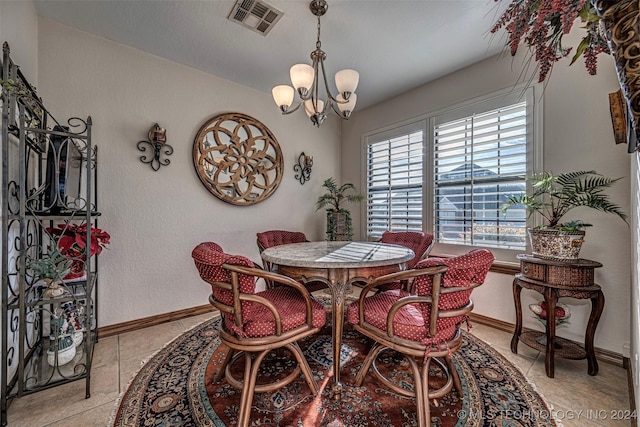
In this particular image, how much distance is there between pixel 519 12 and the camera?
2.82 ft

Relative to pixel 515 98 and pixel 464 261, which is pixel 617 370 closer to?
pixel 464 261

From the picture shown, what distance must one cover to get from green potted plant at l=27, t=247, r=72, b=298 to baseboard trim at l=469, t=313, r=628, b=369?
3.52m

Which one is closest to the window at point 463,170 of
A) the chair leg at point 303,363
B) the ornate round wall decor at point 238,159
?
the ornate round wall decor at point 238,159

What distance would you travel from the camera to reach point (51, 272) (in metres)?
1.59

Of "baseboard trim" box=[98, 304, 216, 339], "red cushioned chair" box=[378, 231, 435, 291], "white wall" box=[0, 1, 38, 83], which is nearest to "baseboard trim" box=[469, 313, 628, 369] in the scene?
"red cushioned chair" box=[378, 231, 435, 291]

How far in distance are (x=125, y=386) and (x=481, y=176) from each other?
351 centimetres

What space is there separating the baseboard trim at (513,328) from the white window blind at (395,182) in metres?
1.15

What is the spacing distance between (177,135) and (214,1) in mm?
1349

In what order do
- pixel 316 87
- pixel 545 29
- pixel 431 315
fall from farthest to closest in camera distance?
pixel 316 87, pixel 431 315, pixel 545 29

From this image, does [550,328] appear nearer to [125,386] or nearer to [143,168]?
[125,386]

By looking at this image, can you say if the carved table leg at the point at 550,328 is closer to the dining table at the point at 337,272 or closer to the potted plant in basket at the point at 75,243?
the dining table at the point at 337,272

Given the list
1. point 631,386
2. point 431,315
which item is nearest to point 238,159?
point 431,315

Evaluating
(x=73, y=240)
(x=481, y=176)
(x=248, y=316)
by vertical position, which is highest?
(x=481, y=176)

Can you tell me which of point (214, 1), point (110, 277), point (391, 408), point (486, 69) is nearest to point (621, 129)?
point (486, 69)
